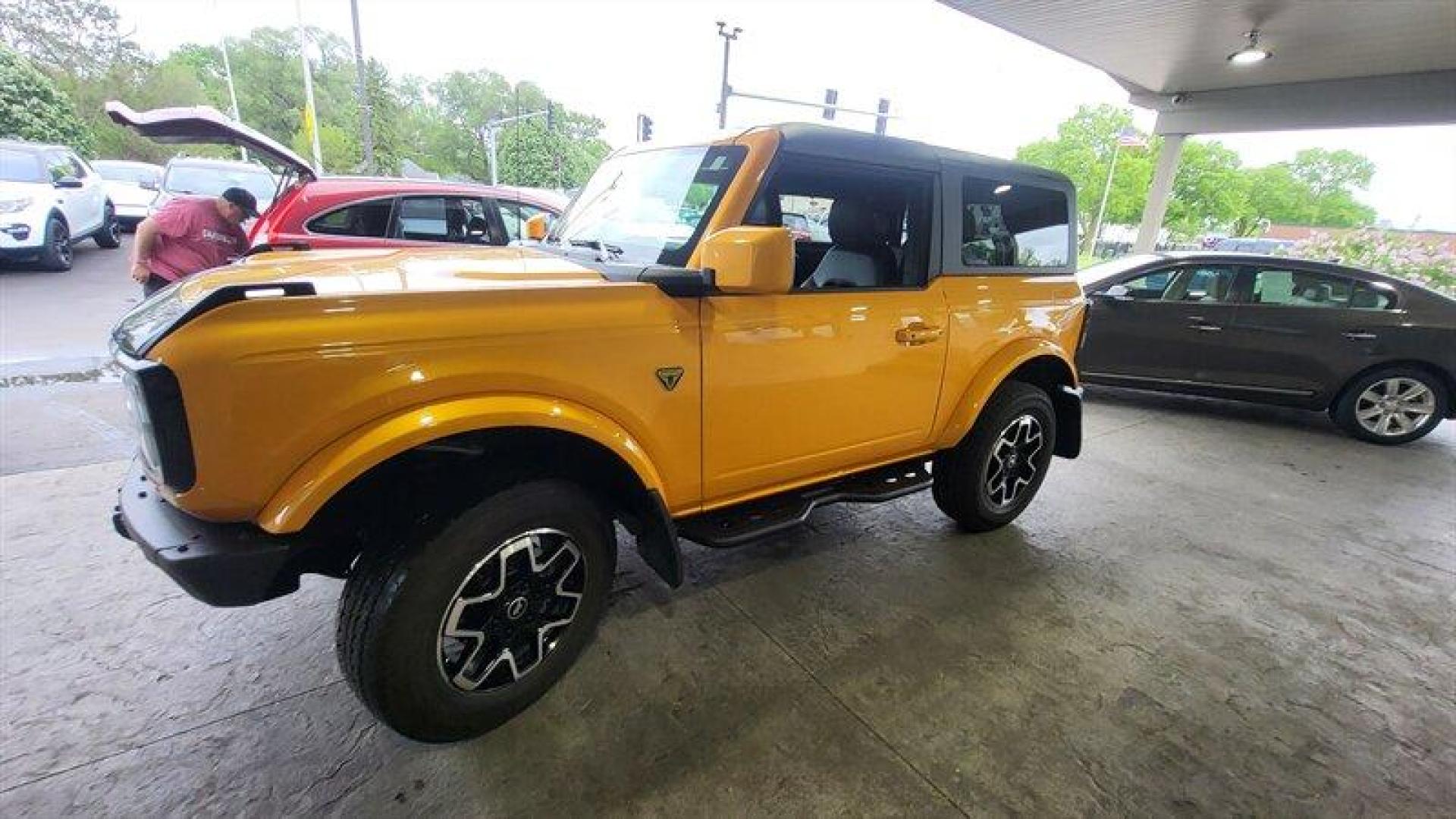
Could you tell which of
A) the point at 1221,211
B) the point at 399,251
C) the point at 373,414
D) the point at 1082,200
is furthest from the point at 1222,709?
the point at 1221,211

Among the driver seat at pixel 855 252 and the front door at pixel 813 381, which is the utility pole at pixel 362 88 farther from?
the front door at pixel 813 381

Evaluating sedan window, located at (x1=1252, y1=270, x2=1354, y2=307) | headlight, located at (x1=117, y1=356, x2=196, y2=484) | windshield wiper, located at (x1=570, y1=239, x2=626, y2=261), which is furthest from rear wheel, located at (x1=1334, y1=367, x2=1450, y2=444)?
headlight, located at (x1=117, y1=356, x2=196, y2=484)

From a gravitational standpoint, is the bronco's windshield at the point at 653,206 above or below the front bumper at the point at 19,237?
above

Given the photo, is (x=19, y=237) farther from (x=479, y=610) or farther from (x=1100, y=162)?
(x=1100, y=162)

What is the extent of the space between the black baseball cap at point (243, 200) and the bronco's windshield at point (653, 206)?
3.69 metres

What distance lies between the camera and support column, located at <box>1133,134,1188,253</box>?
1173 cm

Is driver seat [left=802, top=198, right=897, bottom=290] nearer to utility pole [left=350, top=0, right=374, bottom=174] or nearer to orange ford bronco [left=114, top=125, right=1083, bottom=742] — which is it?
orange ford bronco [left=114, top=125, right=1083, bottom=742]

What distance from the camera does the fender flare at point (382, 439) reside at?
144 centimetres

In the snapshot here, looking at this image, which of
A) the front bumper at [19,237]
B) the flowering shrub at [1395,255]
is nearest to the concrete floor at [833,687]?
the front bumper at [19,237]

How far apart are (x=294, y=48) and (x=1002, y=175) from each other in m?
52.8

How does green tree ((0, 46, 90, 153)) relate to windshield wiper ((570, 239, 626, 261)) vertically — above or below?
above

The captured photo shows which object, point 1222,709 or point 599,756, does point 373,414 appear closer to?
point 599,756

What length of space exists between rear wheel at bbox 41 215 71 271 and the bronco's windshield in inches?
401

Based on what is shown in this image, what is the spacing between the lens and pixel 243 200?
4.85 m
